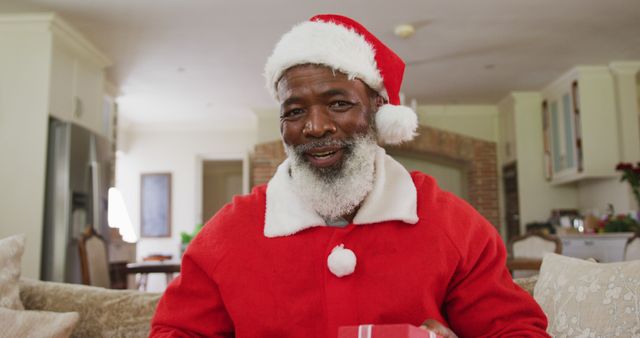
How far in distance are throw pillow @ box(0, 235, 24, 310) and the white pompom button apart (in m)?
1.11

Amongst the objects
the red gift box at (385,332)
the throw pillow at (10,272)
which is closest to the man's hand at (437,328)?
the red gift box at (385,332)

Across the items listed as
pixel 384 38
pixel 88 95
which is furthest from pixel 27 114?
pixel 384 38

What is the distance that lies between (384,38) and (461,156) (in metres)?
3.19

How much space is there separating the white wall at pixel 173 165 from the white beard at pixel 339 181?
314 inches

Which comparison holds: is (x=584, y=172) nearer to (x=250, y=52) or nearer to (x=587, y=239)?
(x=587, y=239)

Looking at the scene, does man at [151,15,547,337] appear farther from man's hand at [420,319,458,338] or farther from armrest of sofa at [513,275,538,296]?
armrest of sofa at [513,275,538,296]

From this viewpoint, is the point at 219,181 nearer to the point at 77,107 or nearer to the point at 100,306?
the point at 77,107

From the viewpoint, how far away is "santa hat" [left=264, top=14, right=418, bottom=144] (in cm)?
122

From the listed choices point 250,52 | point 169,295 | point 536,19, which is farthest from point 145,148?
point 169,295

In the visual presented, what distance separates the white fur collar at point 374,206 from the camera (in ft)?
3.80

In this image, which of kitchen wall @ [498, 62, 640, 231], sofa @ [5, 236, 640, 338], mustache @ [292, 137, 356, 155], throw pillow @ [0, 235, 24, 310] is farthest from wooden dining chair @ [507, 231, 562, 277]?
throw pillow @ [0, 235, 24, 310]

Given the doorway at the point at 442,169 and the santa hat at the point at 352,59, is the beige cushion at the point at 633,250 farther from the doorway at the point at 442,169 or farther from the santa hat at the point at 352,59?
the doorway at the point at 442,169

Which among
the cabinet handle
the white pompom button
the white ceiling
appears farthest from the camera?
the cabinet handle

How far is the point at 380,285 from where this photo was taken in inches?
43.3
